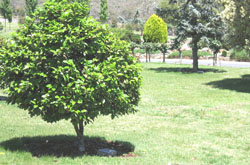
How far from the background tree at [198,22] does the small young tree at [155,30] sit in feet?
35.0

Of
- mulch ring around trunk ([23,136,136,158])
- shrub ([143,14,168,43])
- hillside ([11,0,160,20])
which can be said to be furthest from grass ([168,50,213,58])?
hillside ([11,0,160,20])

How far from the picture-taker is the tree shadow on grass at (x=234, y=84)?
71.0ft

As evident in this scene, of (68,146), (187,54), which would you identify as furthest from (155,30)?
(68,146)

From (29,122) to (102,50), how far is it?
5.73m

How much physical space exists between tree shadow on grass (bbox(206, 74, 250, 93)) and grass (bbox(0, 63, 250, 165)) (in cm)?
239

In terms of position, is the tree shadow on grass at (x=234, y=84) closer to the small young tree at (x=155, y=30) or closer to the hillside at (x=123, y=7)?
the small young tree at (x=155, y=30)

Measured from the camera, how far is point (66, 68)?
6.82 meters

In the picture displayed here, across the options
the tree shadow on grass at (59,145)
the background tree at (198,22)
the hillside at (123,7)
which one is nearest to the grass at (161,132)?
the tree shadow on grass at (59,145)

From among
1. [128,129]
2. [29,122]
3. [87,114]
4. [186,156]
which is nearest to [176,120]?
[128,129]

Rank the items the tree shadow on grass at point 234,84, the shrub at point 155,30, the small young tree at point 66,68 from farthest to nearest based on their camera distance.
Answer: the shrub at point 155,30, the tree shadow on grass at point 234,84, the small young tree at point 66,68

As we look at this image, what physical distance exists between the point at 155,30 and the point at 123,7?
383 ft

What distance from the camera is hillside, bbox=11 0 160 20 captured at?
147500 millimetres

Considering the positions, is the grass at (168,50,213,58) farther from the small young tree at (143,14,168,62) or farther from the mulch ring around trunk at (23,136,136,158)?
the mulch ring around trunk at (23,136,136,158)

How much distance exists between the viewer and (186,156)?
8039 mm
